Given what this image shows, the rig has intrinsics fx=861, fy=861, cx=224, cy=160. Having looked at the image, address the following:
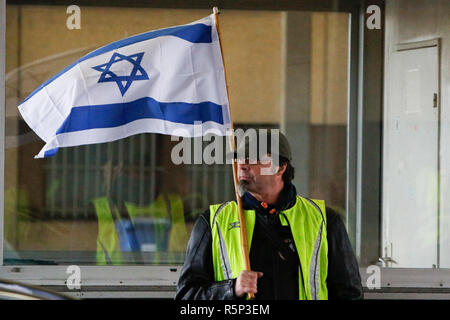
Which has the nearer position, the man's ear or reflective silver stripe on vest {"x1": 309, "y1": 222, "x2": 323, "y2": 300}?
reflective silver stripe on vest {"x1": 309, "y1": 222, "x2": 323, "y2": 300}

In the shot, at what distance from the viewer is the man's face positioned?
4395 mm

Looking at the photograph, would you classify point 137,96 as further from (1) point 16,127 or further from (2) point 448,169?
(2) point 448,169

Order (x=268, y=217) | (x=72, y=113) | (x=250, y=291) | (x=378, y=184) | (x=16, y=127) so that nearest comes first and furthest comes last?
(x=250, y=291), (x=268, y=217), (x=72, y=113), (x=16, y=127), (x=378, y=184)

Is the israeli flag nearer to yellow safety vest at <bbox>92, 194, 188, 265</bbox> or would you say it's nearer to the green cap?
the green cap

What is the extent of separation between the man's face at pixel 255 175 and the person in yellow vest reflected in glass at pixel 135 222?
188 cm

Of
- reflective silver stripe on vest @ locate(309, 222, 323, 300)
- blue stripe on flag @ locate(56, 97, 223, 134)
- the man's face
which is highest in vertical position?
blue stripe on flag @ locate(56, 97, 223, 134)

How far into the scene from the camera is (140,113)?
15.6 ft

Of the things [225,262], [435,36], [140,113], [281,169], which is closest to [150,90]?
[140,113]

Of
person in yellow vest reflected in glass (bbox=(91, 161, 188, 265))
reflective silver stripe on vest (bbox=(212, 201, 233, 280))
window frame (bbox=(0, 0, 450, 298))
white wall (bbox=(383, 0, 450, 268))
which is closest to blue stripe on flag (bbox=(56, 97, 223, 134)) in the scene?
reflective silver stripe on vest (bbox=(212, 201, 233, 280))

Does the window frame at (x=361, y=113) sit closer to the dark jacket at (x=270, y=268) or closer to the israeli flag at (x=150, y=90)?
the israeli flag at (x=150, y=90)

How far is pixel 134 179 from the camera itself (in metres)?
6.24

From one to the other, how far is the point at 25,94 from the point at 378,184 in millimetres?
2656

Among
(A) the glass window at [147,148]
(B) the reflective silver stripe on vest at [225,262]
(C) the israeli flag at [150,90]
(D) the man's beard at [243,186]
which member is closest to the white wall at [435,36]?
(A) the glass window at [147,148]

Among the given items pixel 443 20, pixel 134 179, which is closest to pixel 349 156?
pixel 443 20
